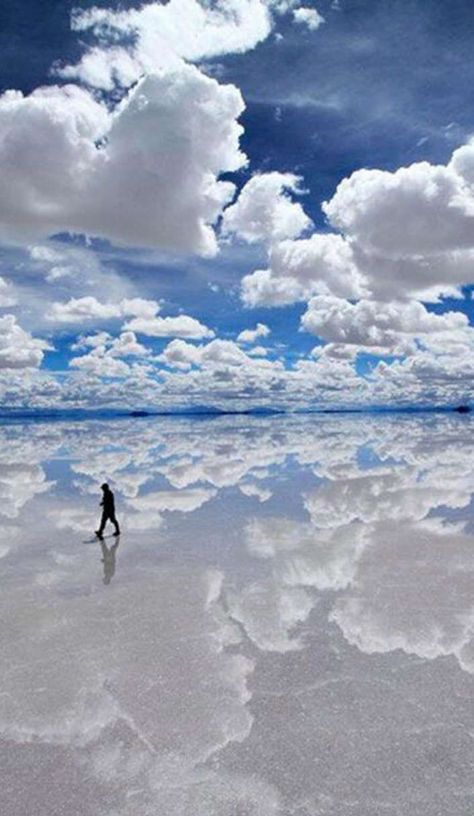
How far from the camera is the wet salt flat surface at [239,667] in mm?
6582

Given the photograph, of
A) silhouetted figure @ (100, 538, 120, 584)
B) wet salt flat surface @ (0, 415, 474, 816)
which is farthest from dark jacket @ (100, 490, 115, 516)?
wet salt flat surface @ (0, 415, 474, 816)

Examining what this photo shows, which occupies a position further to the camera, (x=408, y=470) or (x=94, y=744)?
(x=408, y=470)

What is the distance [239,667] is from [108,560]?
764 cm

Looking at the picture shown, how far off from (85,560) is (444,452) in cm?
3859

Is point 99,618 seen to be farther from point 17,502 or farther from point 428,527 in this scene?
point 17,502

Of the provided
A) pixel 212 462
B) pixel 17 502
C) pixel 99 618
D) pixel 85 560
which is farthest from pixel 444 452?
pixel 99 618

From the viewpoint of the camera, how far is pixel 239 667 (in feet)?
30.7

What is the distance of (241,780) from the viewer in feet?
21.9

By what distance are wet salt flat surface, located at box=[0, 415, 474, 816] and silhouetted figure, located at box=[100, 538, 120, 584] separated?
11cm

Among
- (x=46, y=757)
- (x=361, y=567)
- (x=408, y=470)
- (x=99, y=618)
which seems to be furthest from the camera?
(x=408, y=470)

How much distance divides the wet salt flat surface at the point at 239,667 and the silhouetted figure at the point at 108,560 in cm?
11

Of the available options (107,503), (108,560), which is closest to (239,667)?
(108,560)

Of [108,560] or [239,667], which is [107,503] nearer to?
[108,560]

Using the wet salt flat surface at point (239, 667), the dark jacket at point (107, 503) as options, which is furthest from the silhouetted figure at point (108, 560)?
the dark jacket at point (107, 503)
